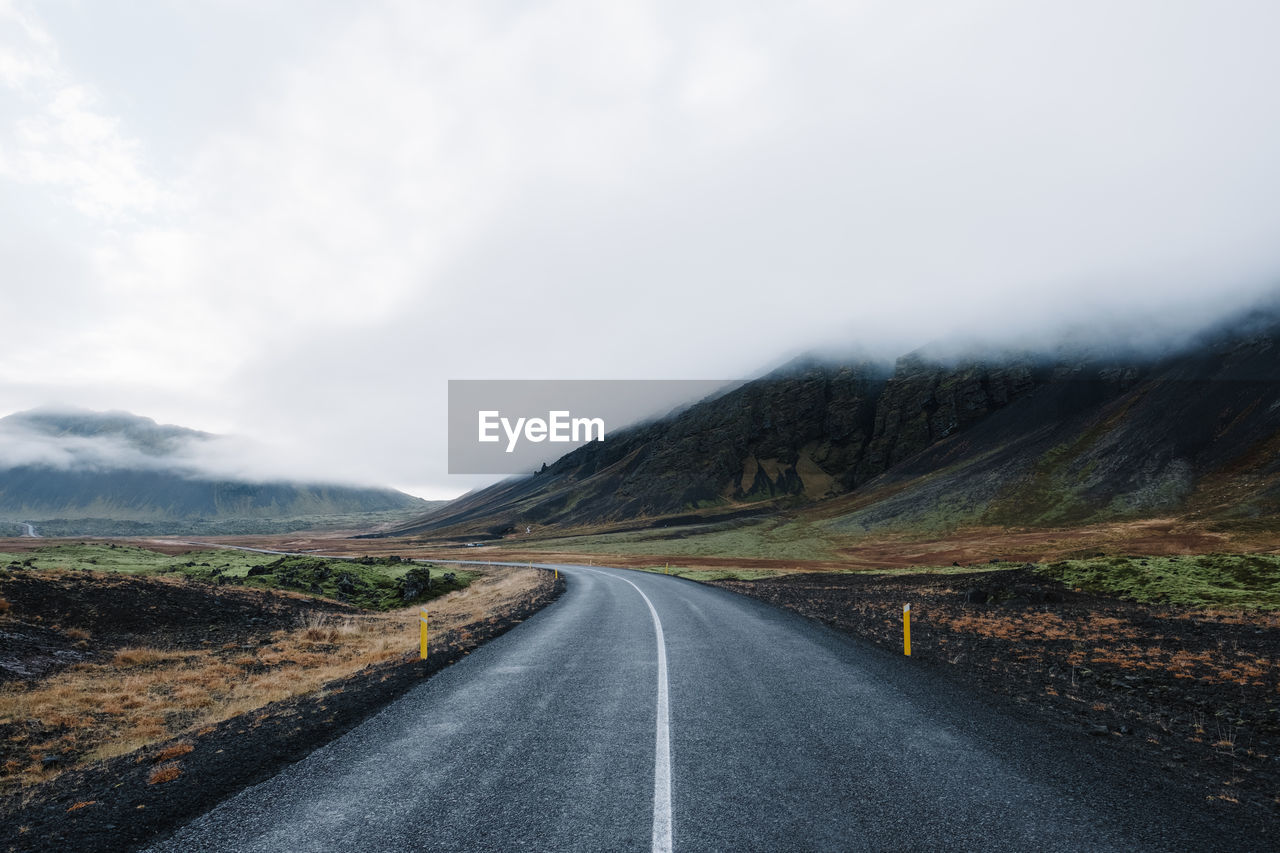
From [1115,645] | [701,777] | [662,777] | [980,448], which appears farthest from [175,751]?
[980,448]

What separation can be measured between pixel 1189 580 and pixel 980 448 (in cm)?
10891

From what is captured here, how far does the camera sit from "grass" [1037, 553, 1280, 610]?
71.6 ft

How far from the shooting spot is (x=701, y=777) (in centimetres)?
587

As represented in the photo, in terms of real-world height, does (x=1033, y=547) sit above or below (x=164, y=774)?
below

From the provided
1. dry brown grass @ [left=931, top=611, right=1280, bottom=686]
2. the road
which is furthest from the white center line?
dry brown grass @ [left=931, top=611, right=1280, bottom=686]

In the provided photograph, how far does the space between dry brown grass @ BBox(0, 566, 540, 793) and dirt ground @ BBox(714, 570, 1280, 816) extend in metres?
12.1

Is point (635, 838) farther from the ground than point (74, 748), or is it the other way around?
point (635, 838)

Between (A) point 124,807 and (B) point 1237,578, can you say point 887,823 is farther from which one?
(B) point 1237,578

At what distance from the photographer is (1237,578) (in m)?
24.8

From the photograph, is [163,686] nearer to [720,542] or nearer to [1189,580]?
[1189,580]

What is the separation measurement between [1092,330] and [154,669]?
191926 millimetres

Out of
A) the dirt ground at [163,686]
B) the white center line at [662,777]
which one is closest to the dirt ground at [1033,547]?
the dirt ground at [163,686]

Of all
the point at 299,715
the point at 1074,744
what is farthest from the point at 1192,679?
the point at 299,715

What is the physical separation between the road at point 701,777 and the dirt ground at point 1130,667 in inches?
40.5
